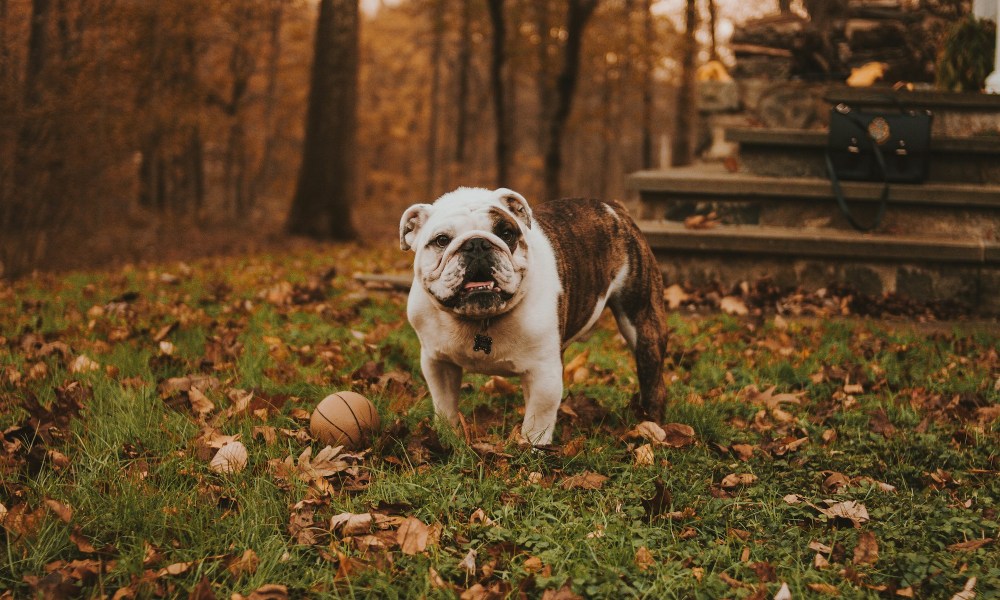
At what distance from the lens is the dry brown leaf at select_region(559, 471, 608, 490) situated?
10.0 feet

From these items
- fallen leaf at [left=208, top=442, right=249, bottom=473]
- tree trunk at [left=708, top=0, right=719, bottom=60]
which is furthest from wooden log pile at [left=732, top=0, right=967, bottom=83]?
tree trunk at [left=708, top=0, right=719, bottom=60]

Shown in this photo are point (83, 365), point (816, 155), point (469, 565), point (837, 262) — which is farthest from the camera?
point (816, 155)

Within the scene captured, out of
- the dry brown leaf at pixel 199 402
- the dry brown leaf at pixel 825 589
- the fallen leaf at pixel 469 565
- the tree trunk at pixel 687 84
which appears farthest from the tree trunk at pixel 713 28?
the fallen leaf at pixel 469 565

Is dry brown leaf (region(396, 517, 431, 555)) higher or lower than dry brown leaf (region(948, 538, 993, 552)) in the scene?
higher

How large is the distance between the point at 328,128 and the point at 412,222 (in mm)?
10587

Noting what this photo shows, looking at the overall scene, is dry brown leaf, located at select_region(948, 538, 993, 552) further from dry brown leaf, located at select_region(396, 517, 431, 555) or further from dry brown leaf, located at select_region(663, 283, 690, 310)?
dry brown leaf, located at select_region(663, 283, 690, 310)

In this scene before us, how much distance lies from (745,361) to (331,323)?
9.32 feet

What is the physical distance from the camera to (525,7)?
20266 mm

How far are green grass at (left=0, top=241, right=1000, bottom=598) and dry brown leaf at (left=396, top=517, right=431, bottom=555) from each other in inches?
1.2

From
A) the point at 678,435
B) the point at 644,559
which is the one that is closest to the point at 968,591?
the point at 644,559

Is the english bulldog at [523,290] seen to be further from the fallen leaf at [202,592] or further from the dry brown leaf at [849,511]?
the fallen leaf at [202,592]

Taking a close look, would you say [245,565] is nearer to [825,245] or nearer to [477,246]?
[477,246]

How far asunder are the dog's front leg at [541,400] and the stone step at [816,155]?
17.6 ft

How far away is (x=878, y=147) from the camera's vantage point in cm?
720
